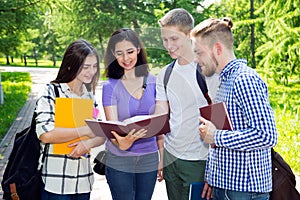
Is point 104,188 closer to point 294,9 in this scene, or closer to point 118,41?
point 118,41

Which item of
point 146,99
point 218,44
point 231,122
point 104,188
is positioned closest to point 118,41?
point 146,99

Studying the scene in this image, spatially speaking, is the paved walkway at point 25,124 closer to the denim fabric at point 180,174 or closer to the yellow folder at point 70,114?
the yellow folder at point 70,114

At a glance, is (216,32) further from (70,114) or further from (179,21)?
(70,114)

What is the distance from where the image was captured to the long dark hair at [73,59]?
2670mm

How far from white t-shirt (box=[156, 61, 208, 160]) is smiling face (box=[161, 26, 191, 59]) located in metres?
0.11

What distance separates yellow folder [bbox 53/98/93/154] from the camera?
104 inches

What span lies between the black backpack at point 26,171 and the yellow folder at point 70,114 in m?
0.11

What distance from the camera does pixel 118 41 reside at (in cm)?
272

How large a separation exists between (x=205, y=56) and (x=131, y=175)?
1.01 m

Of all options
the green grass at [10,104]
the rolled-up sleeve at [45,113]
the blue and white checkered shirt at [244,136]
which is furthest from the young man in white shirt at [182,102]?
the green grass at [10,104]

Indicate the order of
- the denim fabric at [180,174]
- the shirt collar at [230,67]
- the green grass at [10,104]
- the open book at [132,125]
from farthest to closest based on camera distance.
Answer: the green grass at [10,104] < the denim fabric at [180,174] < the open book at [132,125] < the shirt collar at [230,67]

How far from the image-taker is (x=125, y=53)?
2.74 meters

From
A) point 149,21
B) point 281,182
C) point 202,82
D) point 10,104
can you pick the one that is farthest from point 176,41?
point 149,21

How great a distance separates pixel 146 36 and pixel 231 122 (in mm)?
769
